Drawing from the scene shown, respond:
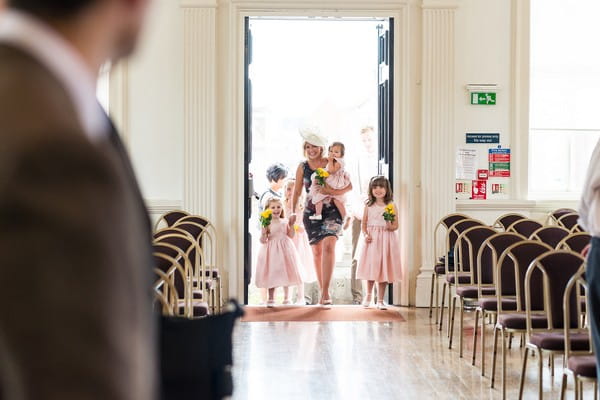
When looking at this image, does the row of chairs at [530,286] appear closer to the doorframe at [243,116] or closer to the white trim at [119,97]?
the doorframe at [243,116]

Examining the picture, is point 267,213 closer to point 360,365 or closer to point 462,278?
point 462,278

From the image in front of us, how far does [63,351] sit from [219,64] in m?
8.60

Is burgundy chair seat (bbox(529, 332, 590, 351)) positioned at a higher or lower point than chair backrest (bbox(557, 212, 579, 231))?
lower

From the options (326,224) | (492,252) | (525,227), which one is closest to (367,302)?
(326,224)

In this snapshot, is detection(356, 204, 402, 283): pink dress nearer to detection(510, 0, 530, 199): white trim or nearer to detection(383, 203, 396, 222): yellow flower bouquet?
detection(383, 203, 396, 222): yellow flower bouquet

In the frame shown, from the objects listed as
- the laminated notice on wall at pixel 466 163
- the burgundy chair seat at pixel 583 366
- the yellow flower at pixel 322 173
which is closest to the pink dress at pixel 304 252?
the yellow flower at pixel 322 173

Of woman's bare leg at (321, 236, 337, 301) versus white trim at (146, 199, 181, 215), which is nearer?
woman's bare leg at (321, 236, 337, 301)

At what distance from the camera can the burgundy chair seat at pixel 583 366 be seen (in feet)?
12.6

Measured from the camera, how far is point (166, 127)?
9.11 meters

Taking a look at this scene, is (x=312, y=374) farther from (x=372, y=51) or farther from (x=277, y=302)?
(x=372, y=51)

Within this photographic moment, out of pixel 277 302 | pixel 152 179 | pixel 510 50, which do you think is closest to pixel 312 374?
pixel 277 302

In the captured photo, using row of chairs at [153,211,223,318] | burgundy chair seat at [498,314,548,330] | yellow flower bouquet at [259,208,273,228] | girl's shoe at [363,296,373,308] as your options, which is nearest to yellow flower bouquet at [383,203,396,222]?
girl's shoe at [363,296,373,308]

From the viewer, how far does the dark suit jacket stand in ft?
1.87

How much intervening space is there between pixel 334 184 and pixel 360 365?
10.0 ft
